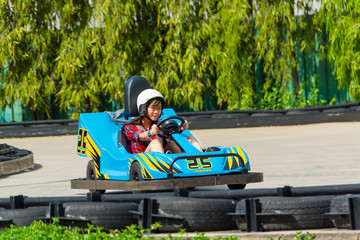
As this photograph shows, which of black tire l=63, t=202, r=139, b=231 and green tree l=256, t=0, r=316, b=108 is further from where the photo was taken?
green tree l=256, t=0, r=316, b=108

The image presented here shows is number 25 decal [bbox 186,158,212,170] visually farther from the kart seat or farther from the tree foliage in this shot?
the tree foliage

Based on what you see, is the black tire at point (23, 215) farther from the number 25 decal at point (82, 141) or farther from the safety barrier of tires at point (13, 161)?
the safety barrier of tires at point (13, 161)

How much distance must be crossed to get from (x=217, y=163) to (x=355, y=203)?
1.99 metres

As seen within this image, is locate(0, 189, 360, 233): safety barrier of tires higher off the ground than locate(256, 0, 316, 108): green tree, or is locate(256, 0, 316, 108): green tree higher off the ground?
locate(256, 0, 316, 108): green tree

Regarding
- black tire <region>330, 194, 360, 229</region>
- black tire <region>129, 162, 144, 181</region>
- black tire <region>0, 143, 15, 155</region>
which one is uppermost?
black tire <region>0, 143, 15, 155</region>

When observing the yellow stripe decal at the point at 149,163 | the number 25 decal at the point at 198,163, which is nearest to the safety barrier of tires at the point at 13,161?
the yellow stripe decal at the point at 149,163

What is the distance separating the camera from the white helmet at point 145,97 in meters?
5.62

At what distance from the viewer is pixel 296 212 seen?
3.47m

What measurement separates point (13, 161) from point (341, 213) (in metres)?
5.26

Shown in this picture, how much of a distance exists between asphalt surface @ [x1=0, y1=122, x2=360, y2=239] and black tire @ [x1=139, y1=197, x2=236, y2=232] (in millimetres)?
86

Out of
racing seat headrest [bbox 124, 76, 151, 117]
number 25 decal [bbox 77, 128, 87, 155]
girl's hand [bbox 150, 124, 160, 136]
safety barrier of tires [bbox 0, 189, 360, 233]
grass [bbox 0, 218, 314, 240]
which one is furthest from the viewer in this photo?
number 25 decal [bbox 77, 128, 87, 155]

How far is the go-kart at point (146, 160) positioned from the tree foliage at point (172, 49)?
6384 millimetres

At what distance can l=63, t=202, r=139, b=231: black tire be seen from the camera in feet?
12.2

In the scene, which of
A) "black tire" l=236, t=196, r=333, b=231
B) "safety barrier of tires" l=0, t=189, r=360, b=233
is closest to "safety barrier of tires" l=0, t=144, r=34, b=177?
"safety barrier of tires" l=0, t=189, r=360, b=233
